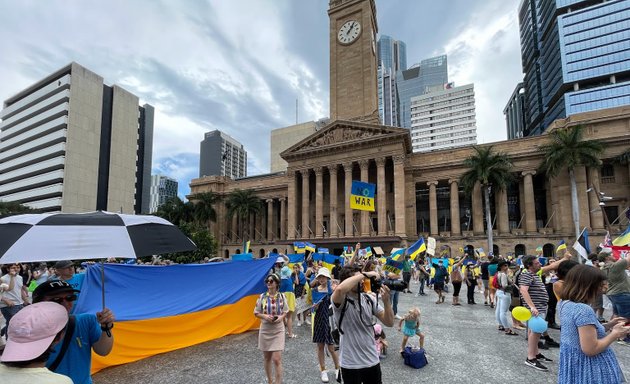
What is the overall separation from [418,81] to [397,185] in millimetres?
169355

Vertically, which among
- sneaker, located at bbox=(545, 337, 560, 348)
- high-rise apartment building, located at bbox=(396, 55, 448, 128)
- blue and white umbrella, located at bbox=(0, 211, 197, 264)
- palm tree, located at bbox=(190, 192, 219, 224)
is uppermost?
high-rise apartment building, located at bbox=(396, 55, 448, 128)

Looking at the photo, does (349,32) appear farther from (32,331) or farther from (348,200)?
(32,331)

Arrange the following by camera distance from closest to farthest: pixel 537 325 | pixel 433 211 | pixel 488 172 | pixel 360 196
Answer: pixel 537 325
pixel 360 196
pixel 488 172
pixel 433 211

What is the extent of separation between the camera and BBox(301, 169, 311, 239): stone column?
44456mm

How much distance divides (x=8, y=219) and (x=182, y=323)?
5293 mm

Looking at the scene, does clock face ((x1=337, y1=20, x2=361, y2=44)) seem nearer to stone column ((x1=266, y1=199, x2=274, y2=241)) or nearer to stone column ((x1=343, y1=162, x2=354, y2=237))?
stone column ((x1=343, y1=162, x2=354, y2=237))

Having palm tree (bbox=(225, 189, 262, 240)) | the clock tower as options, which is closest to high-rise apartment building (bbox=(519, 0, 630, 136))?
the clock tower

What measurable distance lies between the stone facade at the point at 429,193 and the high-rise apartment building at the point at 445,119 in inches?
3520

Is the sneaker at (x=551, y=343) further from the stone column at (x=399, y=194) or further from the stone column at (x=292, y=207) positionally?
the stone column at (x=292, y=207)

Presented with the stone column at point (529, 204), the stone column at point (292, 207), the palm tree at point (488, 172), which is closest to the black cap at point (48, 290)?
the palm tree at point (488, 172)

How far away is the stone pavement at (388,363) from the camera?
599 centimetres

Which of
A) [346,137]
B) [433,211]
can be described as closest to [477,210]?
[433,211]

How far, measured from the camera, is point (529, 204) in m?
38.2

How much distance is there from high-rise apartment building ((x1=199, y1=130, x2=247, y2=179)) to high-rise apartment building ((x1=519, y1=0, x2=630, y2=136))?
10169cm
